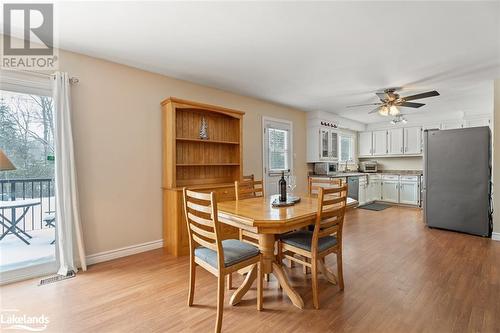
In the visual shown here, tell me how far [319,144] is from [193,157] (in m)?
3.22

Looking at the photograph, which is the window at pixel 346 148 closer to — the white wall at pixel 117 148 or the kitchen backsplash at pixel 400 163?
the kitchen backsplash at pixel 400 163

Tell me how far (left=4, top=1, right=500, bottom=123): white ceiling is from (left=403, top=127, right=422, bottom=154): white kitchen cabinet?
9.13 feet

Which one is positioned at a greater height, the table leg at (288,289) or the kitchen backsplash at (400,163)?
the kitchen backsplash at (400,163)

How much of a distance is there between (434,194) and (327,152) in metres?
2.32

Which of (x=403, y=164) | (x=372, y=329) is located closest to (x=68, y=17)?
(x=372, y=329)

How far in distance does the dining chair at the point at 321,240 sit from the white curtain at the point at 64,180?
7.41ft

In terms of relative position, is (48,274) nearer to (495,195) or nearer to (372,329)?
(372,329)

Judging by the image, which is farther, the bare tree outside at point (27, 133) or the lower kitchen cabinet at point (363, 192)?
the lower kitchen cabinet at point (363, 192)

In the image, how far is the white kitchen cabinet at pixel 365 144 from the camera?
7.42 m

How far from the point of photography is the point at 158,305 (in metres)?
2.05

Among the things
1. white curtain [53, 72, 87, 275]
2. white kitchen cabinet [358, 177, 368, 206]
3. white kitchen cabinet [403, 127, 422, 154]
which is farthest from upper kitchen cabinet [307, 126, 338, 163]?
white curtain [53, 72, 87, 275]

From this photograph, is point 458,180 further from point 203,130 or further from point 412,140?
point 203,130

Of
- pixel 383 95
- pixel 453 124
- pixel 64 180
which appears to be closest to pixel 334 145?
pixel 383 95

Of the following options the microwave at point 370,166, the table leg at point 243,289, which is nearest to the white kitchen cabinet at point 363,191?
the microwave at point 370,166
